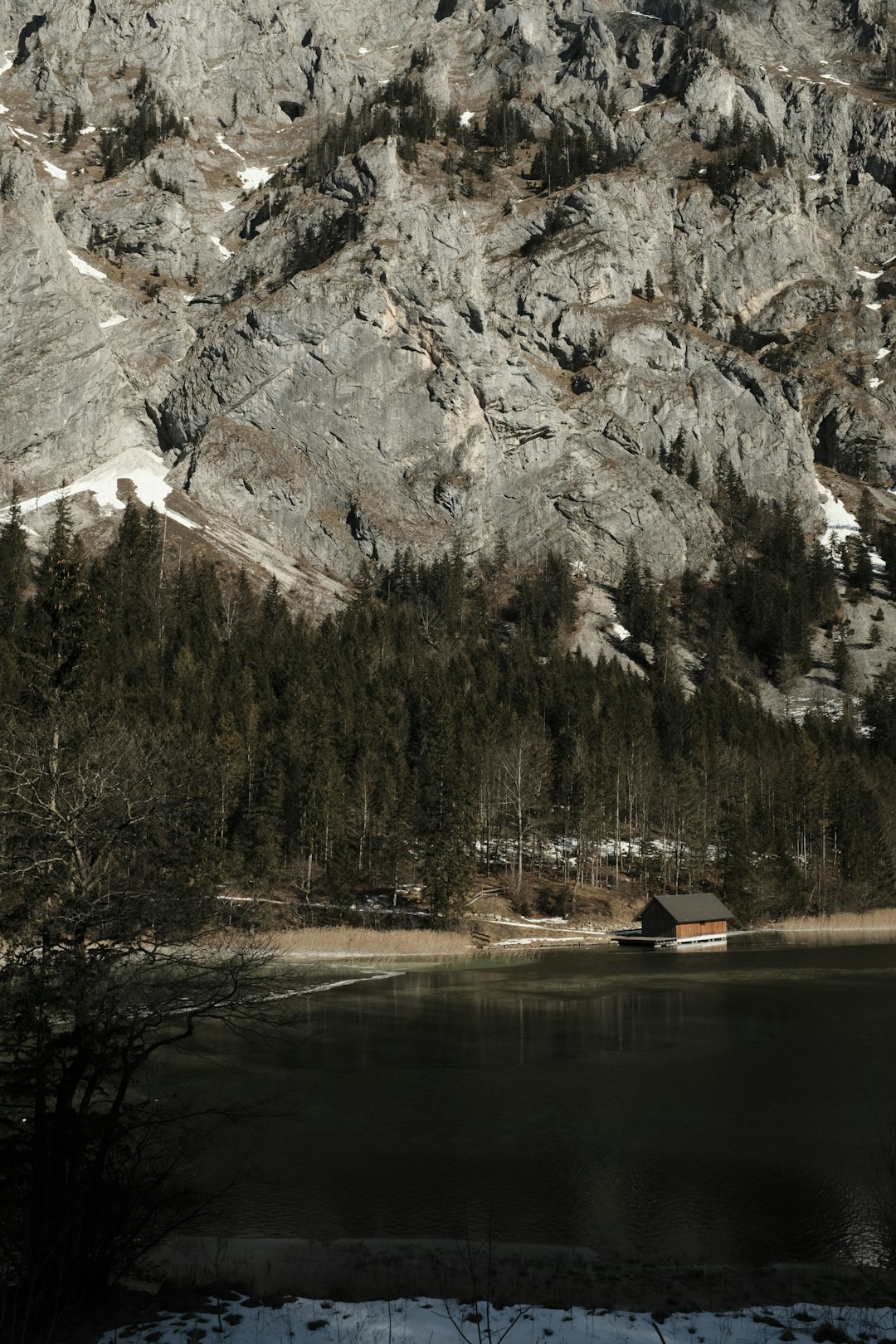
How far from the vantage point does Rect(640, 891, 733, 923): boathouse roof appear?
2448 inches

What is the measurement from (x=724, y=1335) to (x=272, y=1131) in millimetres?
13655

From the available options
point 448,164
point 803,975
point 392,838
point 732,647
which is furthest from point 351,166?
point 803,975

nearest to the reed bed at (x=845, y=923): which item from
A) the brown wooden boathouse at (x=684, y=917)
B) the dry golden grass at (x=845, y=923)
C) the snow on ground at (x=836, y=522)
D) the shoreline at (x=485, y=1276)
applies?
the dry golden grass at (x=845, y=923)

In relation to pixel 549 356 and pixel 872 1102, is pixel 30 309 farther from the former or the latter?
pixel 872 1102

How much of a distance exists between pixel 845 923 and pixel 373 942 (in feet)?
130

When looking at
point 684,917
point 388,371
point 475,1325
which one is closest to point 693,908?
point 684,917

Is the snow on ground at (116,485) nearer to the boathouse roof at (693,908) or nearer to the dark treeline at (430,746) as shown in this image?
the dark treeline at (430,746)

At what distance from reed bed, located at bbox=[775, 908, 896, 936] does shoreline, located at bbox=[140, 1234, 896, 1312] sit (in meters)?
60.6

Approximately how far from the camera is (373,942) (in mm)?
53938

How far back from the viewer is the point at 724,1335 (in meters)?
11.4

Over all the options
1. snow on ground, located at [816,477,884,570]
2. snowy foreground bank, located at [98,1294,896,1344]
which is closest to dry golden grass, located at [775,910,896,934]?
snowy foreground bank, located at [98,1294,896,1344]

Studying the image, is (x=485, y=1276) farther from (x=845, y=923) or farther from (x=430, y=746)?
(x=845, y=923)

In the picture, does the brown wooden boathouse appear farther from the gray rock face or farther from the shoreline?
the gray rock face

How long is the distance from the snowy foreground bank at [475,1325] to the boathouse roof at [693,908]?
50627mm
